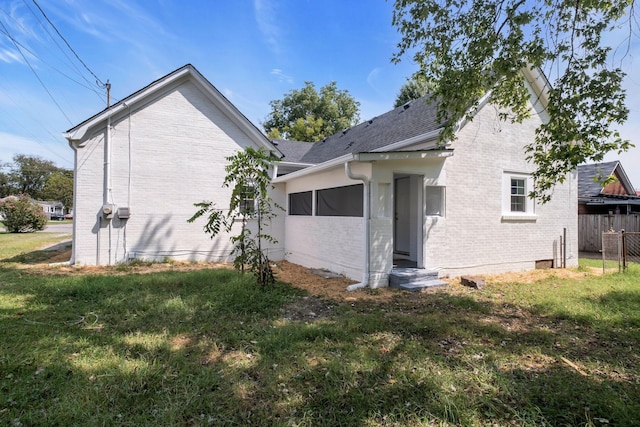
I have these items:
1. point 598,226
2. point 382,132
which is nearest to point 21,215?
point 382,132

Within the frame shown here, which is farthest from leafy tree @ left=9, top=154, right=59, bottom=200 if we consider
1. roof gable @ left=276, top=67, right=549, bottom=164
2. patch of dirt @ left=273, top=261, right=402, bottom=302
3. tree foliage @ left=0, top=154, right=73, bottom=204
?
patch of dirt @ left=273, top=261, right=402, bottom=302

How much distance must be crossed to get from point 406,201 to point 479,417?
765cm

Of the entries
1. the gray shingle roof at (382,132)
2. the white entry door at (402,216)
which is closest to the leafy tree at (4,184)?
the gray shingle roof at (382,132)

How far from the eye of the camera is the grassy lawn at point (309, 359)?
8.98 ft

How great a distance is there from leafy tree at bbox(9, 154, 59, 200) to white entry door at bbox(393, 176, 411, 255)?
246ft

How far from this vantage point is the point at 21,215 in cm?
2014

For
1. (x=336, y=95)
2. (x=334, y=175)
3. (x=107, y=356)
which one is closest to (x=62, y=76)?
(x=334, y=175)

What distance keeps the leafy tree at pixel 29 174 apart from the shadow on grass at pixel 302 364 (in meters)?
75.4

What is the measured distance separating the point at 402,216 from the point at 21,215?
23.8 meters

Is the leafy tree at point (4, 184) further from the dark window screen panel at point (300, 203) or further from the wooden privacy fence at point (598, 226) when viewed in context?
the wooden privacy fence at point (598, 226)

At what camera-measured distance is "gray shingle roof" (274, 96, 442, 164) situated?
9445 millimetres

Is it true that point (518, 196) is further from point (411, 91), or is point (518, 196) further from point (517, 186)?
point (411, 91)

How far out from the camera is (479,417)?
8.84 feet

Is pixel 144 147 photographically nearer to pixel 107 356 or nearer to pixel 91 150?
pixel 91 150
